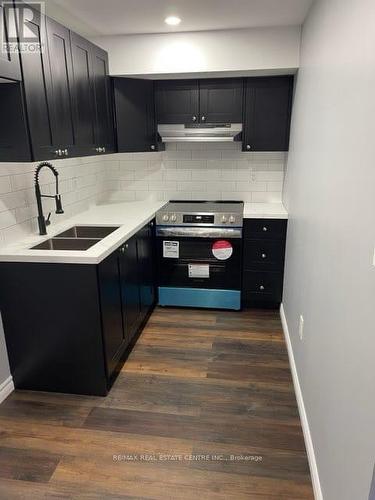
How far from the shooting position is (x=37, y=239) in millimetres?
2475

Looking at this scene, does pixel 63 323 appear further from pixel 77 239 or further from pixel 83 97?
pixel 83 97

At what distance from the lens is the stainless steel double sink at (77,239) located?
2.56 meters

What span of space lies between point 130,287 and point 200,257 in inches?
34.1

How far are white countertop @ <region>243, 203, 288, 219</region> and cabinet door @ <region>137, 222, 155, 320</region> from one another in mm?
914

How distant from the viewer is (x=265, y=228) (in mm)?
3312

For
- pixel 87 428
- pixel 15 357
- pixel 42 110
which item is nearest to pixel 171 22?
pixel 42 110

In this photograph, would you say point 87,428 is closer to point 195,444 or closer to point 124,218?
point 195,444

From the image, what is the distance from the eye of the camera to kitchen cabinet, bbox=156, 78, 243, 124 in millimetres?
3326

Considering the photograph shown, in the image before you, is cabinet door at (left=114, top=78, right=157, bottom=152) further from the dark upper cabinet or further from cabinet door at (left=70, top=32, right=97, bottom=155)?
cabinet door at (left=70, top=32, right=97, bottom=155)

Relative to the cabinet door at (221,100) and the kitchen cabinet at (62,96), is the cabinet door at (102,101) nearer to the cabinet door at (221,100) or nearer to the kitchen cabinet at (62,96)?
the kitchen cabinet at (62,96)

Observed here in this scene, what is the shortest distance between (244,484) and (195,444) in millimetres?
339

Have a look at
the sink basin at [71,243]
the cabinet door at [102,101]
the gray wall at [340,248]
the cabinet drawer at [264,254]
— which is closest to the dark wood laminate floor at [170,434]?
the gray wall at [340,248]

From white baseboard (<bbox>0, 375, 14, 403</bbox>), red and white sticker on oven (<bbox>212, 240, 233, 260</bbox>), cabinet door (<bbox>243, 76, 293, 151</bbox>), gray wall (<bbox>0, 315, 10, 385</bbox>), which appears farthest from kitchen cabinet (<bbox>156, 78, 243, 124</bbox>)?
white baseboard (<bbox>0, 375, 14, 403</bbox>)

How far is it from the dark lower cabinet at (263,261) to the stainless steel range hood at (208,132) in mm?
836
